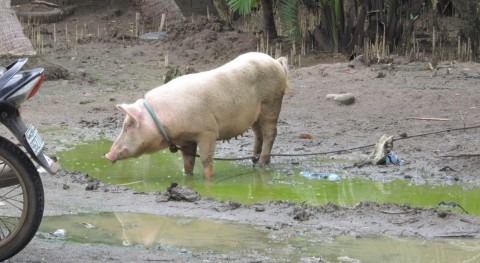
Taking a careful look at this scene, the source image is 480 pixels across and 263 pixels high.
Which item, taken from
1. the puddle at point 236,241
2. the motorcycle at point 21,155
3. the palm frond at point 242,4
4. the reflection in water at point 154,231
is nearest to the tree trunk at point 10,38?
the palm frond at point 242,4

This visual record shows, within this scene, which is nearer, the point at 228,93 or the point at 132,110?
the point at 132,110

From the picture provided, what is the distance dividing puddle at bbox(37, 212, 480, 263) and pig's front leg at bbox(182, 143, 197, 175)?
2.31 meters

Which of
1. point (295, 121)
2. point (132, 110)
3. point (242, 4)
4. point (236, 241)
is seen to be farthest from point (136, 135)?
point (242, 4)

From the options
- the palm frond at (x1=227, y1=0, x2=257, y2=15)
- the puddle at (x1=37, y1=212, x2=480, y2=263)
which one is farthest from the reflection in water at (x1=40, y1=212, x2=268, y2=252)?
the palm frond at (x1=227, y1=0, x2=257, y2=15)

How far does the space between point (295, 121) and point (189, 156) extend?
270 cm

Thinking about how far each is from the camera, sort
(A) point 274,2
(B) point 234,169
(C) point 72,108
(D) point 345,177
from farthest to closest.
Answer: (A) point 274,2 < (C) point 72,108 < (B) point 234,169 < (D) point 345,177

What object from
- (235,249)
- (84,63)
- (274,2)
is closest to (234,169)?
(235,249)

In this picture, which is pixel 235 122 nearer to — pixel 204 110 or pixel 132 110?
pixel 204 110

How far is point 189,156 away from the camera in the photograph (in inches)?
364

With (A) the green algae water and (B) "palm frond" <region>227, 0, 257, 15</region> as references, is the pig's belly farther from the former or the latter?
(B) "palm frond" <region>227, 0, 257, 15</region>

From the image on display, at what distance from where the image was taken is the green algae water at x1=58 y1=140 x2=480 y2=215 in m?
7.90

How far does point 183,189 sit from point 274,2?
11180 millimetres

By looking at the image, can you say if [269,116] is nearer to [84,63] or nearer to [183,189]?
[183,189]

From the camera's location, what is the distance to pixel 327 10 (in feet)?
53.1
